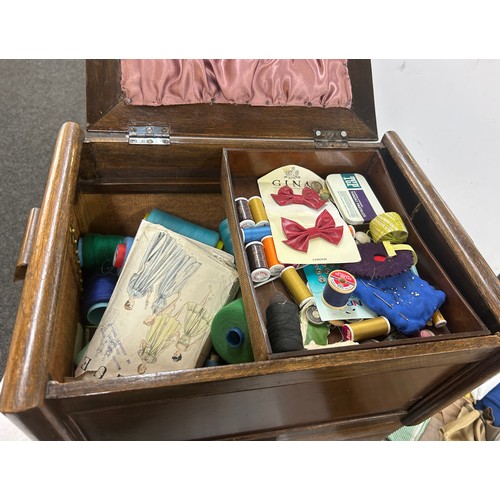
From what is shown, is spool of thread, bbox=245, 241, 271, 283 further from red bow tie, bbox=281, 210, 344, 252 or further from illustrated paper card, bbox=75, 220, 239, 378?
illustrated paper card, bbox=75, 220, 239, 378

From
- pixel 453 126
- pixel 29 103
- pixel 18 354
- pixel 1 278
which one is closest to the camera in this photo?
pixel 18 354

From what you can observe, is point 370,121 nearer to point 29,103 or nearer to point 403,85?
point 403,85

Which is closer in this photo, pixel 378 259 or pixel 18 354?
pixel 18 354

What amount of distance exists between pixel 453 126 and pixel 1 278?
66.1 inches

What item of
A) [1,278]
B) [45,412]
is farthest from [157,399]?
[1,278]

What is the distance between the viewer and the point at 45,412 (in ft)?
1.95

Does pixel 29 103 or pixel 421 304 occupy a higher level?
pixel 29 103

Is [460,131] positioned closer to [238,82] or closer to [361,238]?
[361,238]

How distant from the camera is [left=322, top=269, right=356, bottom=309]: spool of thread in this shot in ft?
2.69

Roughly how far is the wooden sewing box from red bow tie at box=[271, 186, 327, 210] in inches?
2.9

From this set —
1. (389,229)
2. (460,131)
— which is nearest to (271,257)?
(389,229)

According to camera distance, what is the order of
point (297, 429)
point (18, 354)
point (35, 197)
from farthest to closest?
point (35, 197) < point (297, 429) < point (18, 354)

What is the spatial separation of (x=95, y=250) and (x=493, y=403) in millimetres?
1257

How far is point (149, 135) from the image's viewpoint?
1021mm
